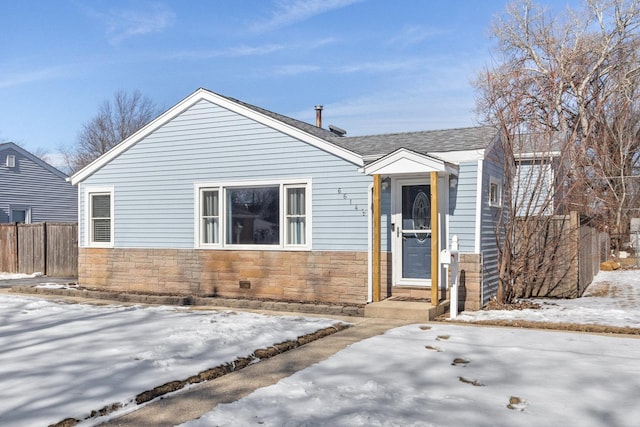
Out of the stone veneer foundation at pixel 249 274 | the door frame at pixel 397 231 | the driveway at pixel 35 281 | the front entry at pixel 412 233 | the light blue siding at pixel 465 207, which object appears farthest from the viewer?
the driveway at pixel 35 281

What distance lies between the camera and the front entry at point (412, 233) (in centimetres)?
981

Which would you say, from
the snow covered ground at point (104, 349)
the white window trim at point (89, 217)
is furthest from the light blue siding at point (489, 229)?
the white window trim at point (89, 217)

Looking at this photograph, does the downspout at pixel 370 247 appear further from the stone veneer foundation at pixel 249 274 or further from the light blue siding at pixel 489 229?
the light blue siding at pixel 489 229

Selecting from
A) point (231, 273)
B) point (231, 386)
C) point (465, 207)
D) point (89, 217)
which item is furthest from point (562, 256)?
point (89, 217)

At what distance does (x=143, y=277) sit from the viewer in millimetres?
12148

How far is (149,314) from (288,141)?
411cm

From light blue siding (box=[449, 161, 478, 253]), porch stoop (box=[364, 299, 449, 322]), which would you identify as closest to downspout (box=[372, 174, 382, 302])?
porch stoop (box=[364, 299, 449, 322])

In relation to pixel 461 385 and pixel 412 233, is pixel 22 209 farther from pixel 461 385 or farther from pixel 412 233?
pixel 461 385

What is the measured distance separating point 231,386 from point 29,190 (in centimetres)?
2125

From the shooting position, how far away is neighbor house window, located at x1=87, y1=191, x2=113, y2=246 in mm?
12711

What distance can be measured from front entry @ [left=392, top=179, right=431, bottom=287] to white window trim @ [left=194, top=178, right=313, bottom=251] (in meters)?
1.67

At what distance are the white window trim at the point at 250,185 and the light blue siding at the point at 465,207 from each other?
8.71ft

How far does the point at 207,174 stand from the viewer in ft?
37.8

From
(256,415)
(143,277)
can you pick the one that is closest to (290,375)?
(256,415)
